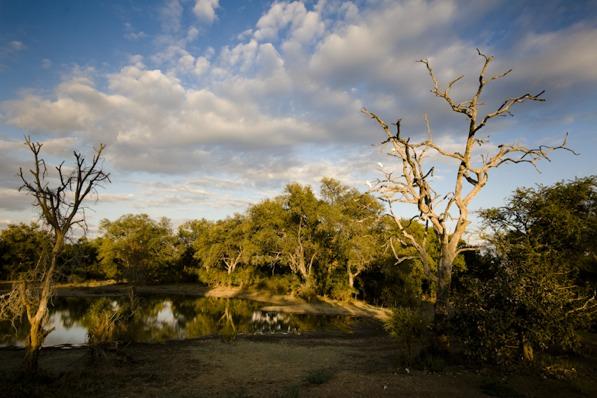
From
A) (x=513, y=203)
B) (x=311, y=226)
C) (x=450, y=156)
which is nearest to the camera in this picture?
(x=450, y=156)

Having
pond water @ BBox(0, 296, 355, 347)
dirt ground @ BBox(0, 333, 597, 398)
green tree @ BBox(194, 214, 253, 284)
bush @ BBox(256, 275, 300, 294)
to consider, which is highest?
green tree @ BBox(194, 214, 253, 284)

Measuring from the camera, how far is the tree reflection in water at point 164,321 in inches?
702

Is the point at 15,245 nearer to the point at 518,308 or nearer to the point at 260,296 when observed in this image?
the point at 260,296

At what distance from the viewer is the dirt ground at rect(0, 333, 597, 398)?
376 inches

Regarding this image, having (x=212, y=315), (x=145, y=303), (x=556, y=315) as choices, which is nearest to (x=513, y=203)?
(x=556, y=315)

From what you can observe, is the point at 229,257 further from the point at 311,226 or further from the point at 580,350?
the point at 580,350

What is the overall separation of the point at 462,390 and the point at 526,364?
10.3 ft

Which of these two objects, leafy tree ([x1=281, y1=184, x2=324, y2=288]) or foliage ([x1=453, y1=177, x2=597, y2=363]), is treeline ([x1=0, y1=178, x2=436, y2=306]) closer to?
leafy tree ([x1=281, y1=184, x2=324, y2=288])

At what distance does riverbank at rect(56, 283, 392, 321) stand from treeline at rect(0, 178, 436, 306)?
5.28 feet

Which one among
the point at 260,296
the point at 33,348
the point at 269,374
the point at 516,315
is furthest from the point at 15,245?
the point at 516,315

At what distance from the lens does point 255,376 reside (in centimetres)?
1194

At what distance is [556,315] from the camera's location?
10.7 m

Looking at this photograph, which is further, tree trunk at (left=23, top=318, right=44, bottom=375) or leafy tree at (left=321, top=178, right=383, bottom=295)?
leafy tree at (left=321, top=178, right=383, bottom=295)

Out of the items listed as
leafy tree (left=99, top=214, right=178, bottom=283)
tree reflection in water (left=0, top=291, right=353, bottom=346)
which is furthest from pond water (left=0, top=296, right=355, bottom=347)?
leafy tree (left=99, top=214, right=178, bottom=283)
